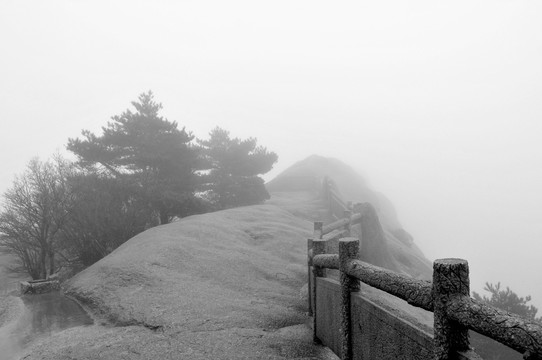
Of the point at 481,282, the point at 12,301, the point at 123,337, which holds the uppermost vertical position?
the point at 123,337

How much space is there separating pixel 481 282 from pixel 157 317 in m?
139

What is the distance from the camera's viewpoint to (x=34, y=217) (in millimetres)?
14273

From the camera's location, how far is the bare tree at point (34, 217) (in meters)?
14.3

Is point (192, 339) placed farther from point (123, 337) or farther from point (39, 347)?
point (39, 347)

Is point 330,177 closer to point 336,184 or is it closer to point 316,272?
point 336,184

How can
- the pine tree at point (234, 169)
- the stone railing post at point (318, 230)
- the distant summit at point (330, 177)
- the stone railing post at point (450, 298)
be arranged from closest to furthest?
1. the stone railing post at point (450, 298)
2. the stone railing post at point (318, 230)
3. the pine tree at point (234, 169)
4. the distant summit at point (330, 177)

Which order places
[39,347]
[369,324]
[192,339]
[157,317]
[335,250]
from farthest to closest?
[335,250]
[157,317]
[39,347]
[192,339]
[369,324]

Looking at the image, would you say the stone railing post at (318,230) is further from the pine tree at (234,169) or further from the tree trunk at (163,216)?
the pine tree at (234,169)

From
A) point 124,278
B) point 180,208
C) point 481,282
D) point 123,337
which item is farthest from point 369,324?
point 481,282

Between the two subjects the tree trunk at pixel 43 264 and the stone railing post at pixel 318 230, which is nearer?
the stone railing post at pixel 318 230

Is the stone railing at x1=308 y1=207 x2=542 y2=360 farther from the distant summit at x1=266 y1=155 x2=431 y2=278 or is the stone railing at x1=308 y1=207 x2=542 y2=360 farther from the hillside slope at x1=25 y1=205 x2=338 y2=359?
the distant summit at x1=266 y1=155 x2=431 y2=278

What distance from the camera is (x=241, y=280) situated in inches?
375

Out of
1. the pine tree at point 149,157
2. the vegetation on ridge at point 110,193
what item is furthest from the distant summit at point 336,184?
the pine tree at point 149,157

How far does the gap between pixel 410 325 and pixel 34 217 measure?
1580 centimetres
